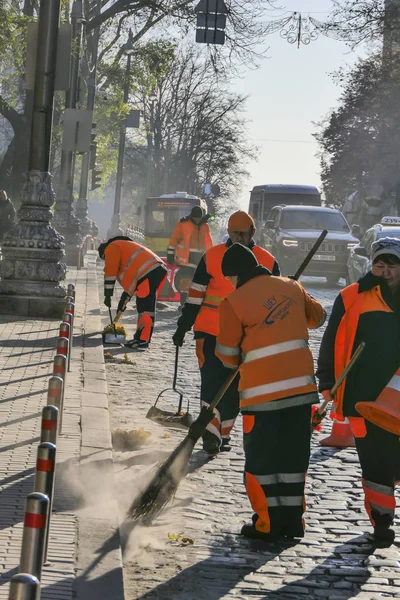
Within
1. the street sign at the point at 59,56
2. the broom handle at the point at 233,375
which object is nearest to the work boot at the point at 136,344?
the street sign at the point at 59,56

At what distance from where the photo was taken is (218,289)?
9.24 meters

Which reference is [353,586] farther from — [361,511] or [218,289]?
[218,289]

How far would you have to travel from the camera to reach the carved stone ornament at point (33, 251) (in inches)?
669

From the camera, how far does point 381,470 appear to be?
6738mm

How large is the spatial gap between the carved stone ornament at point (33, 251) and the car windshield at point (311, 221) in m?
15.4

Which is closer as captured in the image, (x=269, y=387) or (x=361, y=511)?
(x=269, y=387)

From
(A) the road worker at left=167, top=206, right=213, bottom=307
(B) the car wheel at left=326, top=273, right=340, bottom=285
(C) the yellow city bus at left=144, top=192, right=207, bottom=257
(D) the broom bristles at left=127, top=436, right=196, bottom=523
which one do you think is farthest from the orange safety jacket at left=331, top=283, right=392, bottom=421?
(C) the yellow city bus at left=144, top=192, right=207, bottom=257

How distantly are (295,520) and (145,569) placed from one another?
0.95 m

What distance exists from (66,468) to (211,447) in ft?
6.30

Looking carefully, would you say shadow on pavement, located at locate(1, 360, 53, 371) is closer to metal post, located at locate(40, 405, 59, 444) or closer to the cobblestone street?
the cobblestone street

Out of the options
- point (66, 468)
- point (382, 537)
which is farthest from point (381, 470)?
point (66, 468)

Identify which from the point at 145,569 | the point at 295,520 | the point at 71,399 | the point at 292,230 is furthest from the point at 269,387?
the point at 292,230

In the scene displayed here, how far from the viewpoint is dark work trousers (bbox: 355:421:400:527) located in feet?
22.1

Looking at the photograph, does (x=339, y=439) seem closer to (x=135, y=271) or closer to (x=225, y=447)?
(x=225, y=447)
